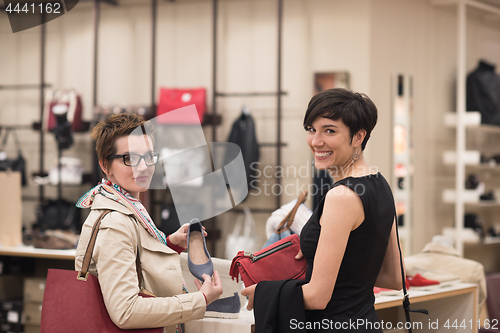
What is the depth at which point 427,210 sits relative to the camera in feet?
17.6

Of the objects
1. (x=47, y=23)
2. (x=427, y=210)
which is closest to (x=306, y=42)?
(x=427, y=210)

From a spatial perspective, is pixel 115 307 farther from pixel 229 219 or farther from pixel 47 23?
pixel 47 23

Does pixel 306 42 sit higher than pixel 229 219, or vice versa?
pixel 306 42

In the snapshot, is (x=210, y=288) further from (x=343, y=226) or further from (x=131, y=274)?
(x=343, y=226)

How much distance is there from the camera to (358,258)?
4.35 ft

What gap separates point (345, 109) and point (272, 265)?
0.55m

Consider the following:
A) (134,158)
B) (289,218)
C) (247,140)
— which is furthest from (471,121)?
(134,158)

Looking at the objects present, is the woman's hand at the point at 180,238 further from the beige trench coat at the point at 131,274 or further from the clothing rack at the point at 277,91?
the clothing rack at the point at 277,91

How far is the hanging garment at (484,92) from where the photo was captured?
5.36 meters

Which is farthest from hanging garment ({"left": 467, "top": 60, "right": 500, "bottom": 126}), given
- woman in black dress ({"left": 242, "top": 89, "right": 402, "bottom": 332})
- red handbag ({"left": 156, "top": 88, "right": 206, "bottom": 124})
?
woman in black dress ({"left": 242, "top": 89, "right": 402, "bottom": 332})

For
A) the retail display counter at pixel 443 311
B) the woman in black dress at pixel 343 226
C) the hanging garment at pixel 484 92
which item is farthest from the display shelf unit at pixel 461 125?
the woman in black dress at pixel 343 226

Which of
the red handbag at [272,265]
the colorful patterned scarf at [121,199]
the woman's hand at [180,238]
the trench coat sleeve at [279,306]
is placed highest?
the colorful patterned scarf at [121,199]

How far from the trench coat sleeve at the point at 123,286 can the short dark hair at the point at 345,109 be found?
662 mm

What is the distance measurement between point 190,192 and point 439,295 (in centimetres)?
345
